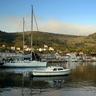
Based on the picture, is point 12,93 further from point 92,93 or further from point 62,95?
point 92,93

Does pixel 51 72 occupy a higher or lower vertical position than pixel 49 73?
higher

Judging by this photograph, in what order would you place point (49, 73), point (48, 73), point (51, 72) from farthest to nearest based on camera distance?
1. point (51, 72)
2. point (49, 73)
3. point (48, 73)

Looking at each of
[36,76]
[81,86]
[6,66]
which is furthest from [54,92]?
[6,66]

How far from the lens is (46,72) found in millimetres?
71562

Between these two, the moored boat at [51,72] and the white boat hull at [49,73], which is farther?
the moored boat at [51,72]

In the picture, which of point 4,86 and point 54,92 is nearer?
point 54,92

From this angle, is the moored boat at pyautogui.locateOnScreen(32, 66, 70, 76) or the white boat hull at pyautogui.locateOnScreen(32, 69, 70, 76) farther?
the moored boat at pyautogui.locateOnScreen(32, 66, 70, 76)

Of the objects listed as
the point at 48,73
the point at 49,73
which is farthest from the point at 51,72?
the point at 48,73

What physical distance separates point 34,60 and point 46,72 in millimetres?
32719

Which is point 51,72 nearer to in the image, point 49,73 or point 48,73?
point 49,73

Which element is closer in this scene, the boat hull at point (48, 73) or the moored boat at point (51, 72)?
the boat hull at point (48, 73)

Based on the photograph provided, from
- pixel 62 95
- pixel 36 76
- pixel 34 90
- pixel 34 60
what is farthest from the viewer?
pixel 34 60

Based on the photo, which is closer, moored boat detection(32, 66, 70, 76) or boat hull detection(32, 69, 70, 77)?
boat hull detection(32, 69, 70, 77)

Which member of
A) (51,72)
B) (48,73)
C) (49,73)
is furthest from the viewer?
(51,72)
